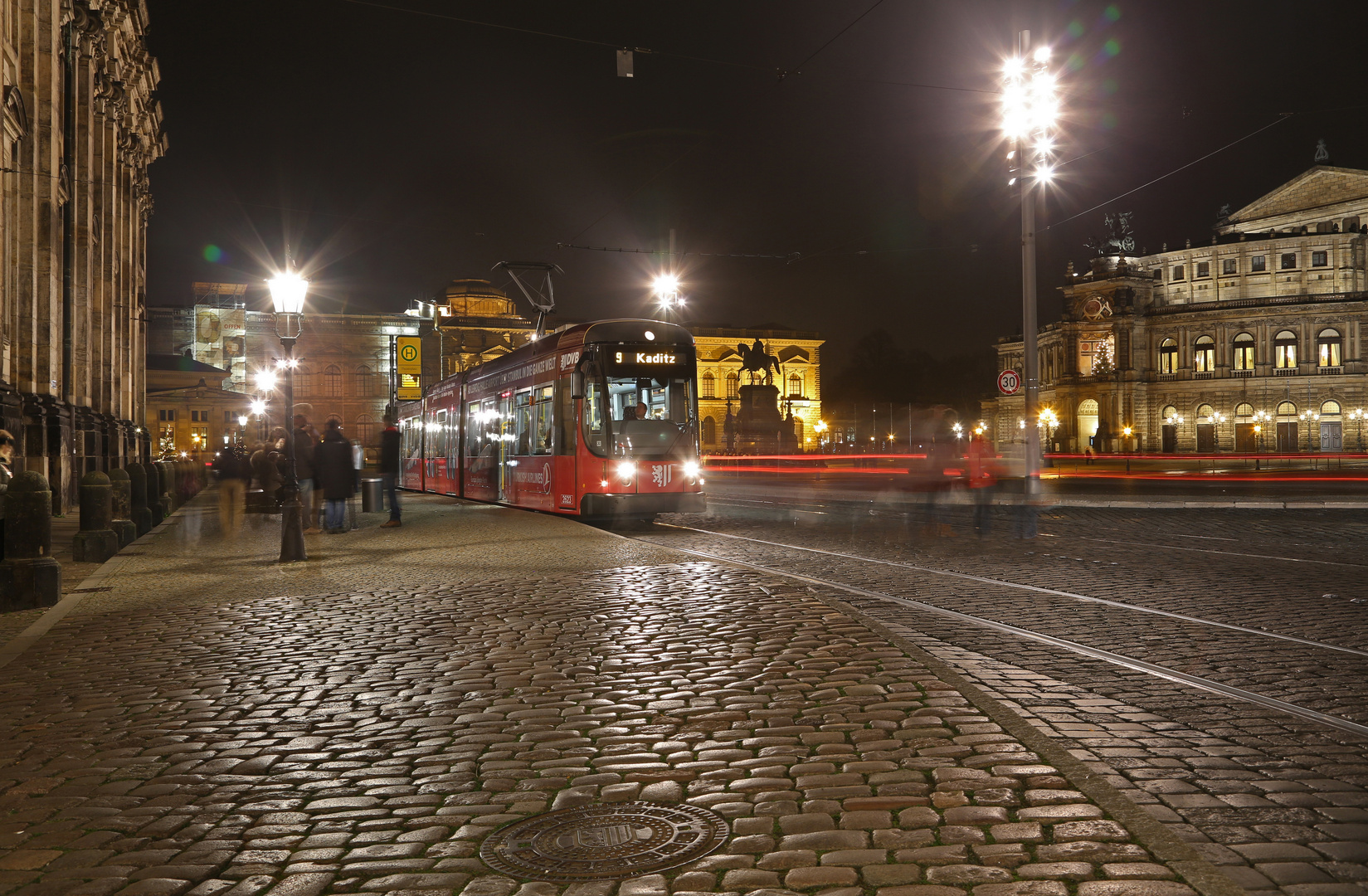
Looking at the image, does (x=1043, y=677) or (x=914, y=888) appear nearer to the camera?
(x=914, y=888)

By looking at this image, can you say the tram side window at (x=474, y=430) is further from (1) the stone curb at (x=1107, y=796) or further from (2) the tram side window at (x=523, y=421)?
(1) the stone curb at (x=1107, y=796)

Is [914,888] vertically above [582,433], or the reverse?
[582,433]

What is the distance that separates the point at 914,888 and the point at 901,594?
6.51m

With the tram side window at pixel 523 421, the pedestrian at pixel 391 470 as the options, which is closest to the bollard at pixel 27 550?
the pedestrian at pixel 391 470

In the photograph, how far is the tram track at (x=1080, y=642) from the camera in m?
5.33

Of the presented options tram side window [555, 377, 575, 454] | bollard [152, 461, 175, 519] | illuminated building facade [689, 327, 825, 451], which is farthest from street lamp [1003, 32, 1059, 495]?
illuminated building facade [689, 327, 825, 451]

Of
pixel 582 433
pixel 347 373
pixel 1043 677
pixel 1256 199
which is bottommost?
pixel 1043 677

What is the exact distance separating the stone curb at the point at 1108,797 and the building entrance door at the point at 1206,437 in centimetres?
8426

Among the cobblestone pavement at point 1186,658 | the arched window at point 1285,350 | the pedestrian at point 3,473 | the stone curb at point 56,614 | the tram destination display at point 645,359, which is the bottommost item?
the cobblestone pavement at point 1186,658

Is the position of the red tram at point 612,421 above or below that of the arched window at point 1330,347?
below

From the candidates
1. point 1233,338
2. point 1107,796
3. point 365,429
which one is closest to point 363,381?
point 365,429

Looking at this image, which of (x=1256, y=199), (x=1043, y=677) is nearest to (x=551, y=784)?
(x=1043, y=677)

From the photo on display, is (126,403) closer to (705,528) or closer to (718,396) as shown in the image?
A: (705,528)

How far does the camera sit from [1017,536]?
15.0 metres
